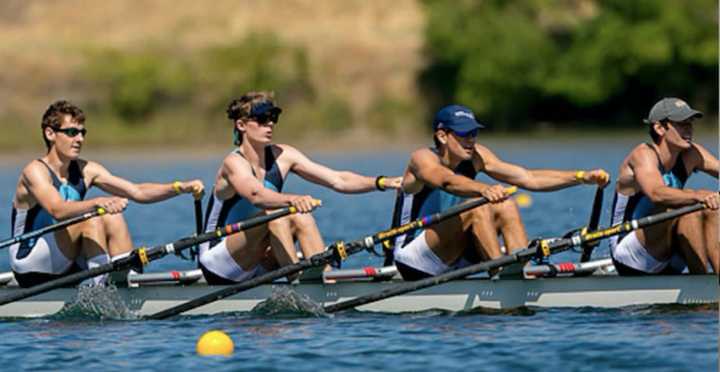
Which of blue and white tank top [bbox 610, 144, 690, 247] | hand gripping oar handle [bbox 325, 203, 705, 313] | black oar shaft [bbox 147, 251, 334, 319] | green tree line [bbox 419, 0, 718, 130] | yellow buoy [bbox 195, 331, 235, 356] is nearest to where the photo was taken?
yellow buoy [bbox 195, 331, 235, 356]

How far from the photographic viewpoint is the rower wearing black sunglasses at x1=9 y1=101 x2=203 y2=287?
11531 mm

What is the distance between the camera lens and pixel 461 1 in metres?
50.6

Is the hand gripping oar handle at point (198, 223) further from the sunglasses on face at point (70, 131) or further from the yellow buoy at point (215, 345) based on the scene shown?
the yellow buoy at point (215, 345)

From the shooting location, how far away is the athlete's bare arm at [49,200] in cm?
1116

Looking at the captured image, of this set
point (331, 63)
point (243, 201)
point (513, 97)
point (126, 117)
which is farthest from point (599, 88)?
point (243, 201)

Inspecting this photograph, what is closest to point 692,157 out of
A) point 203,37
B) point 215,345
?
point 215,345

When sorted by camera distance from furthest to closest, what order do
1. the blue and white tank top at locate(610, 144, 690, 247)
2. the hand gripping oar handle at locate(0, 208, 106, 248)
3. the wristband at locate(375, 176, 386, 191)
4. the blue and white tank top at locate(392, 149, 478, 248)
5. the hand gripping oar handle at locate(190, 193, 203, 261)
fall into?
1. the hand gripping oar handle at locate(190, 193, 203, 261)
2. the wristband at locate(375, 176, 386, 191)
3. the hand gripping oar handle at locate(0, 208, 106, 248)
4. the blue and white tank top at locate(392, 149, 478, 248)
5. the blue and white tank top at locate(610, 144, 690, 247)

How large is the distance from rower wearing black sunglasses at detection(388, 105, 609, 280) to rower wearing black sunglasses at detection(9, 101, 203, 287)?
64.5 inches

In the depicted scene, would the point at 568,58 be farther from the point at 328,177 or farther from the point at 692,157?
the point at 692,157

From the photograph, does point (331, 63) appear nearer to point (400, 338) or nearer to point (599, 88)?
point (599, 88)

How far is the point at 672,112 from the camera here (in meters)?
10.7

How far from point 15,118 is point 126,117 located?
3.73m

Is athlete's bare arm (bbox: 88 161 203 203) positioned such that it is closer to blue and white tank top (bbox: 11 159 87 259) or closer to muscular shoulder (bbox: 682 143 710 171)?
blue and white tank top (bbox: 11 159 87 259)

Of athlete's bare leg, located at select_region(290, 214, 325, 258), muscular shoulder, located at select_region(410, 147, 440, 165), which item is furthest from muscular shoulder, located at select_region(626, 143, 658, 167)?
athlete's bare leg, located at select_region(290, 214, 325, 258)
